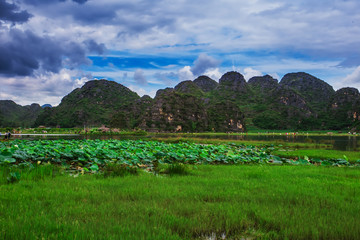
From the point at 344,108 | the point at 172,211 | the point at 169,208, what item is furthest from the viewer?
the point at 344,108

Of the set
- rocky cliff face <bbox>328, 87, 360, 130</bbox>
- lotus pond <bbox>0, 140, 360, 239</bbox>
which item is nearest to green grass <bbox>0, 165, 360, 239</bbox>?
lotus pond <bbox>0, 140, 360, 239</bbox>

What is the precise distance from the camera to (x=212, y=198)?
4.50m

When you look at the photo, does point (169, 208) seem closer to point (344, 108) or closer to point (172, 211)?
point (172, 211)

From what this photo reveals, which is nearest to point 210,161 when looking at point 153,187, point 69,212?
point 153,187

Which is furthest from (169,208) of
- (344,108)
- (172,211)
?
(344,108)

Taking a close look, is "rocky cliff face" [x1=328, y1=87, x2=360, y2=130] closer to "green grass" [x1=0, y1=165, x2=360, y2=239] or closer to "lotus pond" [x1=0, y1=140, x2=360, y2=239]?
"lotus pond" [x1=0, y1=140, x2=360, y2=239]

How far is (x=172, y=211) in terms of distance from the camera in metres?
3.67

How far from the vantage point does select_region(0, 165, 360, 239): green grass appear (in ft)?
9.37

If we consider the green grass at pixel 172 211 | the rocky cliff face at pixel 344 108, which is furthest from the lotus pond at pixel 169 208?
the rocky cliff face at pixel 344 108

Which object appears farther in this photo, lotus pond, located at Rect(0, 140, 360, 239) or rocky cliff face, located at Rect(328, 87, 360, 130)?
rocky cliff face, located at Rect(328, 87, 360, 130)

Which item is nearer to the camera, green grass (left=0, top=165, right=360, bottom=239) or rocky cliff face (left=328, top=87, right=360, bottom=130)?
green grass (left=0, top=165, right=360, bottom=239)

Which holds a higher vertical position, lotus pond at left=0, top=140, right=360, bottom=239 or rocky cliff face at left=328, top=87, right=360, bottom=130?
rocky cliff face at left=328, top=87, right=360, bottom=130

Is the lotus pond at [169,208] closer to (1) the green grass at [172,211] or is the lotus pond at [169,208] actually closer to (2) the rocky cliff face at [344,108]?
(1) the green grass at [172,211]

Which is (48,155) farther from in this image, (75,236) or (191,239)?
(191,239)
